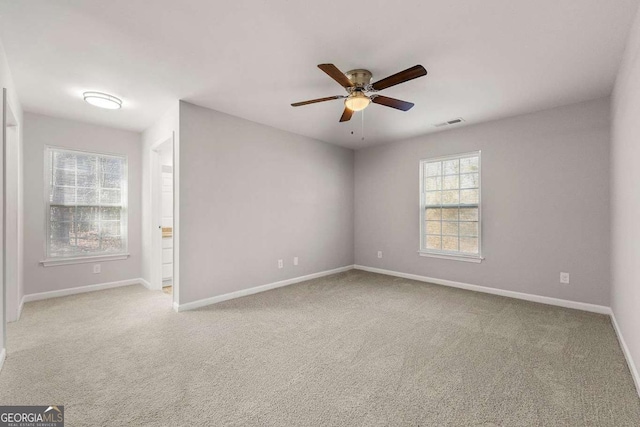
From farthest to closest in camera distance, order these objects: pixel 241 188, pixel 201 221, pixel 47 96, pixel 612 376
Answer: pixel 241 188
pixel 201 221
pixel 47 96
pixel 612 376

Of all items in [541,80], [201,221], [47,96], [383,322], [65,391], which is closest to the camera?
[65,391]

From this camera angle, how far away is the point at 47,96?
331 cm

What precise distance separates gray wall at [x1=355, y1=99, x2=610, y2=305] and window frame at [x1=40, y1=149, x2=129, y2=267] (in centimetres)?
472

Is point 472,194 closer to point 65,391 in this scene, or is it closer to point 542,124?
point 542,124

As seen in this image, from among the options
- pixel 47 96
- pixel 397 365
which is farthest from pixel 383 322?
pixel 47 96

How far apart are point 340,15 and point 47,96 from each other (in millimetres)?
3518

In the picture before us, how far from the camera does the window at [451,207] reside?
14.4 feet

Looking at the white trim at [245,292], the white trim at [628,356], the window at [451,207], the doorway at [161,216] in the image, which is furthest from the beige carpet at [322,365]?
the window at [451,207]

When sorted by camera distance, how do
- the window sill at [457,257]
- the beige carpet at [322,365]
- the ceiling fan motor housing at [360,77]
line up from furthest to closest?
1. the window sill at [457,257]
2. the ceiling fan motor housing at [360,77]
3. the beige carpet at [322,365]

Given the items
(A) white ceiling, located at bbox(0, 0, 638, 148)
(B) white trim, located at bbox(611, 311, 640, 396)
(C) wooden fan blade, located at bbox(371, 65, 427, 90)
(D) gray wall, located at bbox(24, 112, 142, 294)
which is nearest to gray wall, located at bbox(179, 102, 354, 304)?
(A) white ceiling, located at bbox(0, 0, 638, 148)

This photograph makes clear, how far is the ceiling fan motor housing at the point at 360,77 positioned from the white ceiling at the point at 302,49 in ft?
0.18

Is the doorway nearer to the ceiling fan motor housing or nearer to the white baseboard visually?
the white baseboard

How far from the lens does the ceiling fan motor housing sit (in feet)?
8.77

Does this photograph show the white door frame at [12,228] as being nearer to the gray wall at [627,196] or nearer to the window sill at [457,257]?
the window sill at [457,257]
